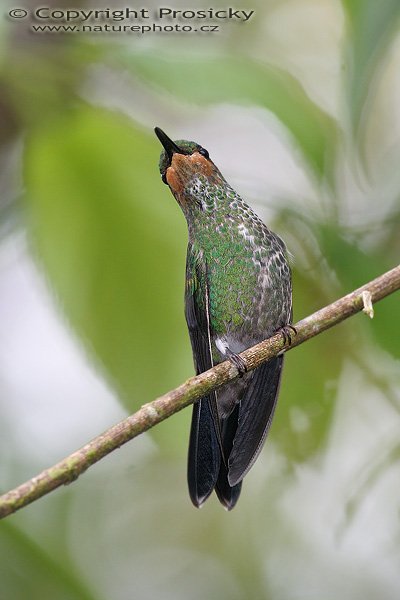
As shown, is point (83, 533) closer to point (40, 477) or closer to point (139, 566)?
point (139, 566)

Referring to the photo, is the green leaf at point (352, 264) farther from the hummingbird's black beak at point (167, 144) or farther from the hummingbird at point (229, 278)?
the hummingbird at point (229, 278)

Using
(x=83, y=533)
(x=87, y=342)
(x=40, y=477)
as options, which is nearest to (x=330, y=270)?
(x=87, y=342)

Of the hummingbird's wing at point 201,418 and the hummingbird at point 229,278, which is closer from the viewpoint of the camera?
the hummingbird's wing at point 201,418

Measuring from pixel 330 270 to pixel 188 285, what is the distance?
3.25 ft

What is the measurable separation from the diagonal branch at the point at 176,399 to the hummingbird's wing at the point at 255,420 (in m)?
0.34

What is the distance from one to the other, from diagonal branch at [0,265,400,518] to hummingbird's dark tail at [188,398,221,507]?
1.25 feet

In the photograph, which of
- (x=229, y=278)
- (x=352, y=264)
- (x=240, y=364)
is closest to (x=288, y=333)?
(x=240, y=364)

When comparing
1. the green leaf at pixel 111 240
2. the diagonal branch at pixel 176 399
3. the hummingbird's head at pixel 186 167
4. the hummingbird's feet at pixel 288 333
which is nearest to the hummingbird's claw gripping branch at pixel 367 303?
the diagonal branch at pixel 176 399

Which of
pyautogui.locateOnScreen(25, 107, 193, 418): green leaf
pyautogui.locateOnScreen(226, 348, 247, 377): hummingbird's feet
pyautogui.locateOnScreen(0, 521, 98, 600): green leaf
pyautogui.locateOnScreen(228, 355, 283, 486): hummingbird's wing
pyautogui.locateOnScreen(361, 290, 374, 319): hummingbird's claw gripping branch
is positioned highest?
pyautogui.locateOnScreen(25, 107, 193, 418): green leaf

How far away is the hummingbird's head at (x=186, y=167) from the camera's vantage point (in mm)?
2670

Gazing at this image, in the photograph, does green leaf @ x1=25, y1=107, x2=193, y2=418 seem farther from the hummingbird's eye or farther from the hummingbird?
the hummingbird's eye

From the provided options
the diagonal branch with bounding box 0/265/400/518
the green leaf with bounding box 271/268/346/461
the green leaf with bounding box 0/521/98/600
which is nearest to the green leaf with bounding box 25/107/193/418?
the diagonal branch with bounding box 0/265/400/518

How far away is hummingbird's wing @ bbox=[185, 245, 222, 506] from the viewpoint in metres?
2.40

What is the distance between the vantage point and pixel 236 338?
3.02 m
